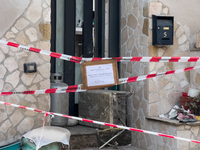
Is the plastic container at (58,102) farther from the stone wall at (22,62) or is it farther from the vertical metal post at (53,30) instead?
the stone wall at (22,62)

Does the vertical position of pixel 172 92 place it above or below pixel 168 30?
below

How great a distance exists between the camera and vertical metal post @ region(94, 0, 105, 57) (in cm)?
727

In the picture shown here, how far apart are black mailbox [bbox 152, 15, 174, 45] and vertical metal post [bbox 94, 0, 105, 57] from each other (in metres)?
1.54

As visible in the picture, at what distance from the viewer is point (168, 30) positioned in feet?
20.0

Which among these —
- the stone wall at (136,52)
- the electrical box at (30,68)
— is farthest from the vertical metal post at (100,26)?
the electrical box at (30,68)

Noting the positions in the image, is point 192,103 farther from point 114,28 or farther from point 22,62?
point 22,62

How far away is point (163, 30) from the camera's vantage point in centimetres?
605

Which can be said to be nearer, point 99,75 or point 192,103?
point 99,75

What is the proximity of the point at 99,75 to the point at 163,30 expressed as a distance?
2180 millimetres

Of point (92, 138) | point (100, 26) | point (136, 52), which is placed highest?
point (100, 26)

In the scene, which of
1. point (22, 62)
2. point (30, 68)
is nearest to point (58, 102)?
point (30, 68)

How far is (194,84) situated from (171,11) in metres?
1.53

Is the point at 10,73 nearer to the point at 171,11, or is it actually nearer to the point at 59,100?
the point at 59,100

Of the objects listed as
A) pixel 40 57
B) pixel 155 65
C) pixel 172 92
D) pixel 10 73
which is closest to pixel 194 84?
pixel 172 92
